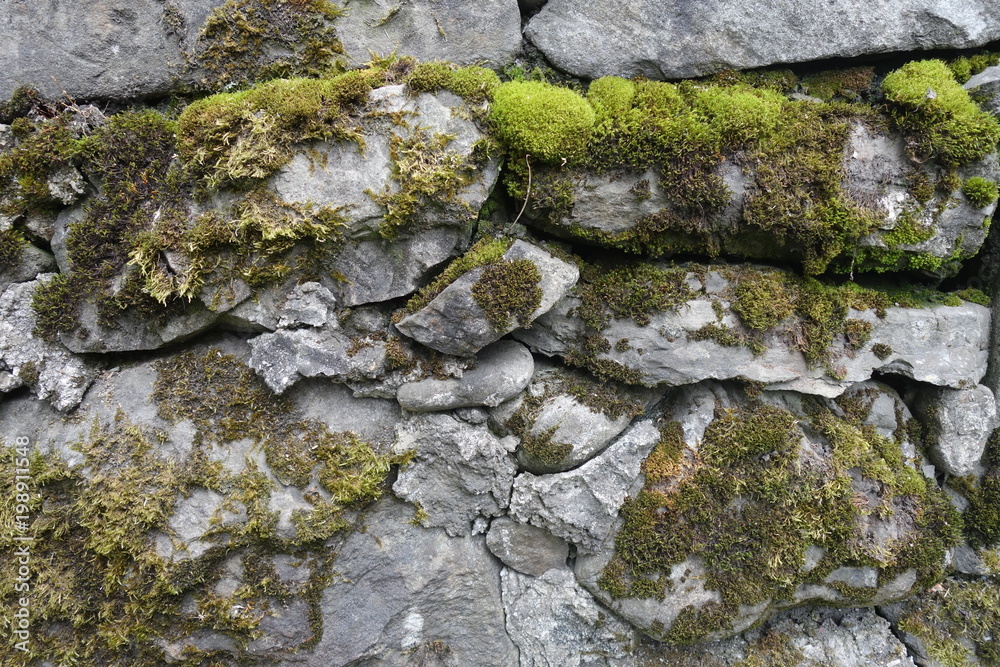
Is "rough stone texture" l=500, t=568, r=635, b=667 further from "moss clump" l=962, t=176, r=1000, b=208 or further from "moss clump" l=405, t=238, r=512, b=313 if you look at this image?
"moss clump" l=962, t=176, r=1000, b=208

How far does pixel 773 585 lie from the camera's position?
4.68 metres

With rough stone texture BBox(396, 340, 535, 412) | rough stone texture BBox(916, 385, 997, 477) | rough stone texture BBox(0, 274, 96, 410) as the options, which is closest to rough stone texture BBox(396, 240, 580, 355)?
rough stone texture BBox(396, 340, 535, 412)

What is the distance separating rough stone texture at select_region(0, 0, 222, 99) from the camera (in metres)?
4.16

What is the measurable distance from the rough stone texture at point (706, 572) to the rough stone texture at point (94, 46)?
4.63 metres

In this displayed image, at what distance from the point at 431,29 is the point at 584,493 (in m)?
4.13

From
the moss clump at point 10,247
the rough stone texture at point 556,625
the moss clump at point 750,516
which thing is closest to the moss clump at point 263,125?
the moss clump at point 10,247

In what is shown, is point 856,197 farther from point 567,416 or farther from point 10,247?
point 10,247

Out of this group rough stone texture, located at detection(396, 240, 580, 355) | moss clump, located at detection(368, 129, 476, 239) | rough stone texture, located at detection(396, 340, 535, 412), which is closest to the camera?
moss clump, located at detection(368, 129, 476, 239)

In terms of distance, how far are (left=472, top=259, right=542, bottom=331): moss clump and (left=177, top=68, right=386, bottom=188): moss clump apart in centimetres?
142

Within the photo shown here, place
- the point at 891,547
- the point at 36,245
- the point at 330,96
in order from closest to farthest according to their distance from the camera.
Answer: the point at 330,96 < the point at 36,245 < the point at 891,547

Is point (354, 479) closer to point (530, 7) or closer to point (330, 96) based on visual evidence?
point (330, 96)

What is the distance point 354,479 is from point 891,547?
466cm

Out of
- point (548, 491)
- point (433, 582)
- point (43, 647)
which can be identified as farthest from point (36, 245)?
point (548, 491)

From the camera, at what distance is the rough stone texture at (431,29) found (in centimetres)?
441
